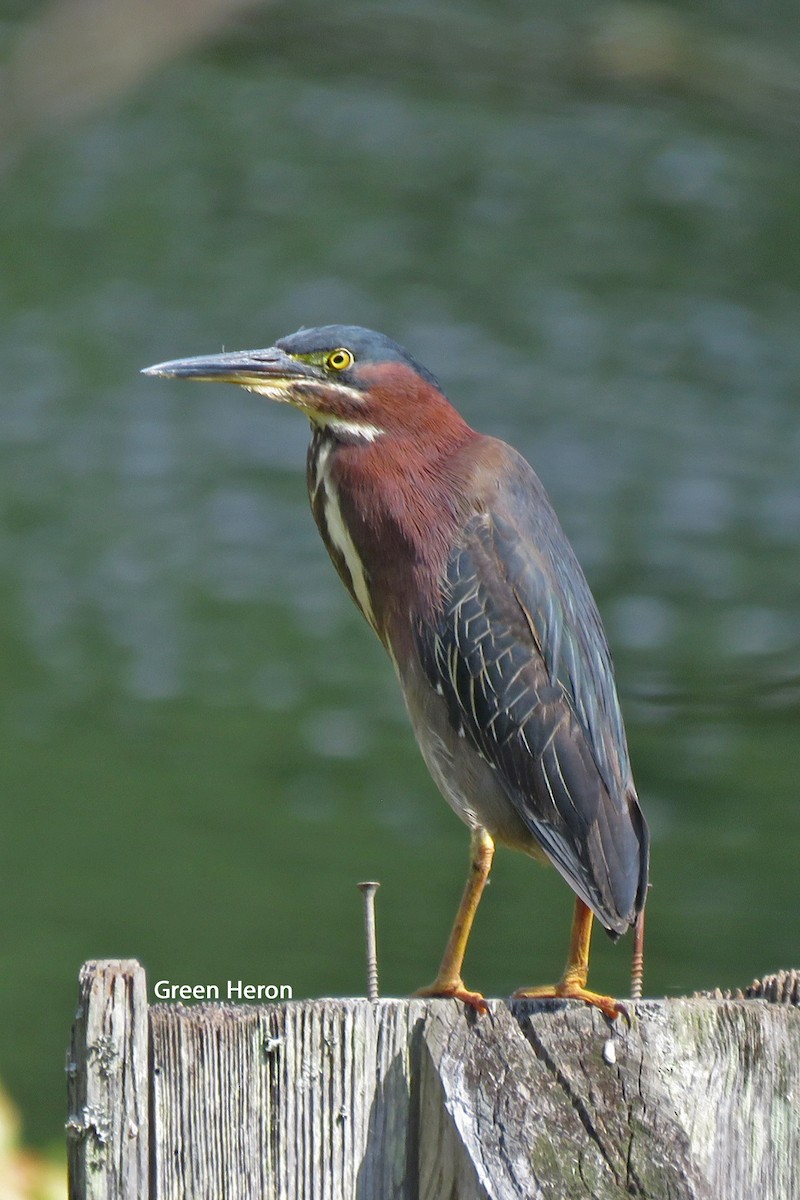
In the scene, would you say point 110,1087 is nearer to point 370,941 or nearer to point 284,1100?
point 284,1100

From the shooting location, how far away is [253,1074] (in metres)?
1.54

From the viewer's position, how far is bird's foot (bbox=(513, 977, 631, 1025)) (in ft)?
5.42

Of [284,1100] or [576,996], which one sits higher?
[576,996]

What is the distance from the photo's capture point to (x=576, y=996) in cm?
200

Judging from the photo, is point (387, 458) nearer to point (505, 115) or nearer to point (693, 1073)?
point (693, 1073)

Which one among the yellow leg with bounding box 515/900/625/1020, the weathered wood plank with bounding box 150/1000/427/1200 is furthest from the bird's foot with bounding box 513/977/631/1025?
the weathered wood plank with bounding box 150/1000/427/1200

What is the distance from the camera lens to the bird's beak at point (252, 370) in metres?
2.83

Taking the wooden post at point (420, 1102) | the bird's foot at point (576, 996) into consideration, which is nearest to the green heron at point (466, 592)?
the bird's foot at point (576, 996)

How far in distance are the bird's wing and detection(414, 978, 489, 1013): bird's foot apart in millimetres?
438

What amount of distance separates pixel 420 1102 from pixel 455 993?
0.32m

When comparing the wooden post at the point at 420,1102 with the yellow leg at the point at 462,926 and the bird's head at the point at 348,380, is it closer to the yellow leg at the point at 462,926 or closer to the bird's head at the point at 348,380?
the yellow leg at the point at 462,926

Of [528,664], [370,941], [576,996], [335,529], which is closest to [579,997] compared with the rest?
[576,996]

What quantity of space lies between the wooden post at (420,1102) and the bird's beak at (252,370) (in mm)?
1462

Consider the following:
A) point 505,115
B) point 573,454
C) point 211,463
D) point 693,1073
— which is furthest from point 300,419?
point 693,1073
